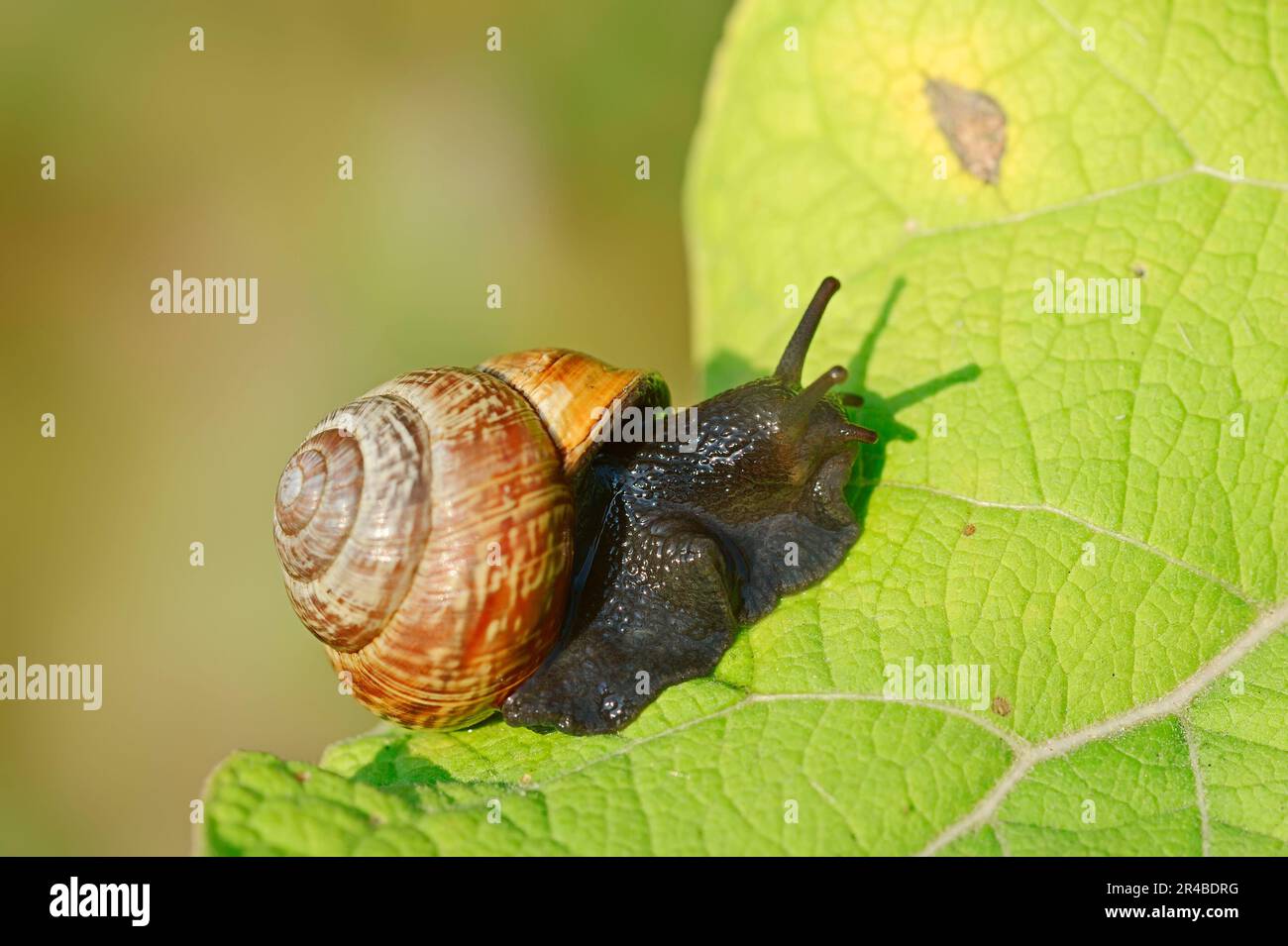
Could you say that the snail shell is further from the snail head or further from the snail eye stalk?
the snail eye stalk

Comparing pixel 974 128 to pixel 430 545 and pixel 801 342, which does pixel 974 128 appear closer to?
pixel 801 342

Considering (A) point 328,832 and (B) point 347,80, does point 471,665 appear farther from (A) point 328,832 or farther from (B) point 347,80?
(B) point 347,80

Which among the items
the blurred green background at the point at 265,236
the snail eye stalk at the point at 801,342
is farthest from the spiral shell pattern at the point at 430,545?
the blurred green background at the point at 265,236

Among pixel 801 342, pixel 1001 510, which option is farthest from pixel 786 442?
pixel 1001 510

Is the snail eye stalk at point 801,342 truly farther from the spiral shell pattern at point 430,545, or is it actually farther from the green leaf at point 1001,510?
the spiral shell pattern at point 430,545

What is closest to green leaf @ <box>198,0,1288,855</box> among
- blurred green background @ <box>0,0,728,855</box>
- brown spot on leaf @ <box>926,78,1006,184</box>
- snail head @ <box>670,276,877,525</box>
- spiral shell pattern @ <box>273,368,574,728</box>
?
brown spot on leaf @ <box>926,78,1006,184</box>
